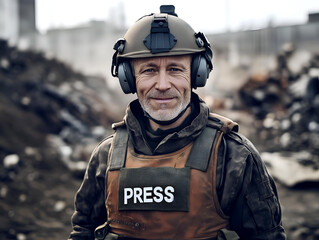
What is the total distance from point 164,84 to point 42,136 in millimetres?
9547

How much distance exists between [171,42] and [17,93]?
11446 mm

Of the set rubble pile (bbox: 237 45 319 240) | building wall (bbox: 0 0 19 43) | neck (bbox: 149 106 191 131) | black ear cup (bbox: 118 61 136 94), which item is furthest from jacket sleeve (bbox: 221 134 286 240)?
building wall (bbox: 0 0 19 43)

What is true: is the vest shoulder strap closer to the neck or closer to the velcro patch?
the velcro patch

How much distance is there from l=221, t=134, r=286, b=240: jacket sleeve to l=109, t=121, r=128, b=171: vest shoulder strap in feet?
1.93

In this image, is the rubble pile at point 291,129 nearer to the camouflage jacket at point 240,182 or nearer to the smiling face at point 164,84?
the camouflage jacket at point 240,182

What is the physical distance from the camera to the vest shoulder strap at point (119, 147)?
2248 mm

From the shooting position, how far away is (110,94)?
16.9 m

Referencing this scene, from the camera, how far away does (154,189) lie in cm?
213

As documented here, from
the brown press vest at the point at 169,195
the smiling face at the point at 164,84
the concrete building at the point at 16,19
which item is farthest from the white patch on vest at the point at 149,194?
the concrete building at the point at 16,19

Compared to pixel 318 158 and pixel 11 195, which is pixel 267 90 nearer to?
pixel 318 158

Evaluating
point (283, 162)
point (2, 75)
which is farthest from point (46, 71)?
point (283, 162)

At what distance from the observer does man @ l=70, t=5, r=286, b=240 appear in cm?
207

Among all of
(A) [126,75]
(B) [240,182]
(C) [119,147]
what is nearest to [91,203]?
(C) [119,147]

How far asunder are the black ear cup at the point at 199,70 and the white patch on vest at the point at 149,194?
642mm
